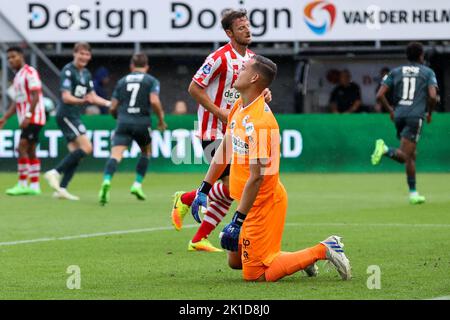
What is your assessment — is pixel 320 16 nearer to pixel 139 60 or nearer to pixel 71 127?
pixel 71 127

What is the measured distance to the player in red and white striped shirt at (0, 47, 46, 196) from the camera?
19938mm

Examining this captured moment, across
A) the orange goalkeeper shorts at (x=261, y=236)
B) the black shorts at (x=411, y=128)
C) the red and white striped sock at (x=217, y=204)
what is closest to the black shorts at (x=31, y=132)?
the black shorts at (x=411, y=128)

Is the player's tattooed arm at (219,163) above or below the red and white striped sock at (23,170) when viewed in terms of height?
above

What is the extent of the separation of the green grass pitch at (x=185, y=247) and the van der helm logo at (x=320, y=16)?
862 cm

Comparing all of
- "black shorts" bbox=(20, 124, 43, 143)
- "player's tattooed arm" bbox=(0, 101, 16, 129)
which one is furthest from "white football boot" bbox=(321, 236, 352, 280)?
"player's tattooed arm" bbox=(0, 101, 16, 129)

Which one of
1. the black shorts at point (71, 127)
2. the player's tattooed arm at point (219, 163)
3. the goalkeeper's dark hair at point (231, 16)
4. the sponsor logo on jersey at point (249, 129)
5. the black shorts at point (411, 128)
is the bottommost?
the black shorts at point (71, 127)

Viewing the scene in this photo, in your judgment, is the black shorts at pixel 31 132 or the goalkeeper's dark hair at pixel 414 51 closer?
the goalkeeper's dark hair at pixel 414 51

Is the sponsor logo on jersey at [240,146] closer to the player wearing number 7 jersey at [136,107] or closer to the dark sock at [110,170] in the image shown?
the dark sock at [110,170]

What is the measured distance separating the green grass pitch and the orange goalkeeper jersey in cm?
77

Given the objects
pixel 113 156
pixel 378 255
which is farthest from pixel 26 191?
pixel 378 255

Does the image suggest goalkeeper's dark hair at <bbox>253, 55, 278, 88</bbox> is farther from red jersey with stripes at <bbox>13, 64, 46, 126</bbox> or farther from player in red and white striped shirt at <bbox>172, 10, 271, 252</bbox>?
red jersey with stripes at <bbox>13, 64, 46, 126</bbox>

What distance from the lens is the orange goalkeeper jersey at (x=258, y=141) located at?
9.12 meters
